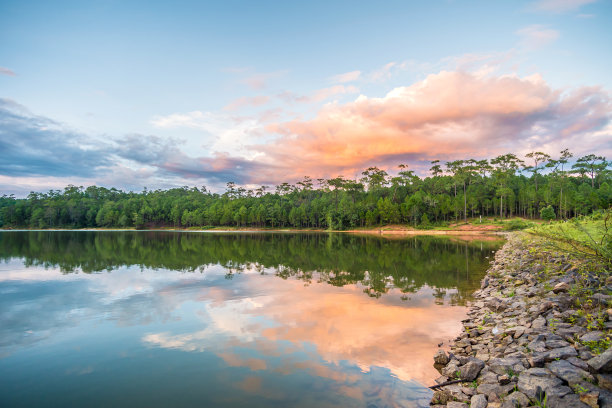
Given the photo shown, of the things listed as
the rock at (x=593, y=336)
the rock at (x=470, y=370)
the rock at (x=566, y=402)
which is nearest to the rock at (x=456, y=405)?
the rock at (x=470, y=370)

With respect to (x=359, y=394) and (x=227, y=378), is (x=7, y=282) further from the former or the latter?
(x=359, y=394)

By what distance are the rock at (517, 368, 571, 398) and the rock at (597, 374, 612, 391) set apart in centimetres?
39

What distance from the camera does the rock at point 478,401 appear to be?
15.9 feet

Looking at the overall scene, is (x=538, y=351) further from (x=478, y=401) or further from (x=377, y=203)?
(x=377, y=203)

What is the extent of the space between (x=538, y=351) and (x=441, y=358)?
1.88 m

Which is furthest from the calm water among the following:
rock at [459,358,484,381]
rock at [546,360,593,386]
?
rock at [546,360,593,386]

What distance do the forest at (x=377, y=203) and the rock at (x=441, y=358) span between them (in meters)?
61.3

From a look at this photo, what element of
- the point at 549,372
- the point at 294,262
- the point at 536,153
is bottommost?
the point at 294,262

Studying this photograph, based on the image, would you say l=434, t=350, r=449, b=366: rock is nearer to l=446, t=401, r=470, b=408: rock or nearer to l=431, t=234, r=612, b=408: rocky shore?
l=431, t=234, r=612, b=408: rocky shore

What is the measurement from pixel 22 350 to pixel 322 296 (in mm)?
9614

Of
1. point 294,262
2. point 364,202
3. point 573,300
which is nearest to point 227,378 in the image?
point 573,300

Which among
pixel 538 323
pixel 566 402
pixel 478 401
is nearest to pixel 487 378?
pixel 478 401

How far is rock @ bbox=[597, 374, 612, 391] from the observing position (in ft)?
13.8

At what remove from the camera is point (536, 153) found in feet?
267
